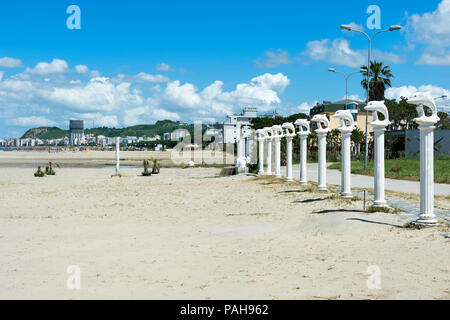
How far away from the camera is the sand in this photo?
6121 mm

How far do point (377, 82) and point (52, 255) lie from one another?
53202 millimetres

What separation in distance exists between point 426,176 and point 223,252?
4376 millimetres

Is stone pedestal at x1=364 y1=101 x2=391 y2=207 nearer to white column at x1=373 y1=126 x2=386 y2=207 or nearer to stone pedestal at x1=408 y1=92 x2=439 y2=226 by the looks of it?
white column at x1=373 y1=126 x2=386 y2=207

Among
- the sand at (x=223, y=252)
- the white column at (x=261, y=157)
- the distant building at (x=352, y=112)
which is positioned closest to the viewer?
the sand at (x=223, y=252)

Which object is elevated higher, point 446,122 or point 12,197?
point 446,122

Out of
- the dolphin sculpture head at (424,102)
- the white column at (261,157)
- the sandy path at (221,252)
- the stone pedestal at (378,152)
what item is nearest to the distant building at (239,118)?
the white column at (261,157)

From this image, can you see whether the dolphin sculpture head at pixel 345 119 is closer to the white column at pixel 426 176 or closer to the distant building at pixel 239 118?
the white column at pixel 426 176

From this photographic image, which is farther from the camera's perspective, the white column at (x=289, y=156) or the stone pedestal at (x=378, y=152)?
the white column at (x=289, y=156)

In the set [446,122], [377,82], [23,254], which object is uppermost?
[377,82]

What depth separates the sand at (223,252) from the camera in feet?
20.1

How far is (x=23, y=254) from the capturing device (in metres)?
8.74

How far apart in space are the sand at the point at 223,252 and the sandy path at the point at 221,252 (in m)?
0.02
